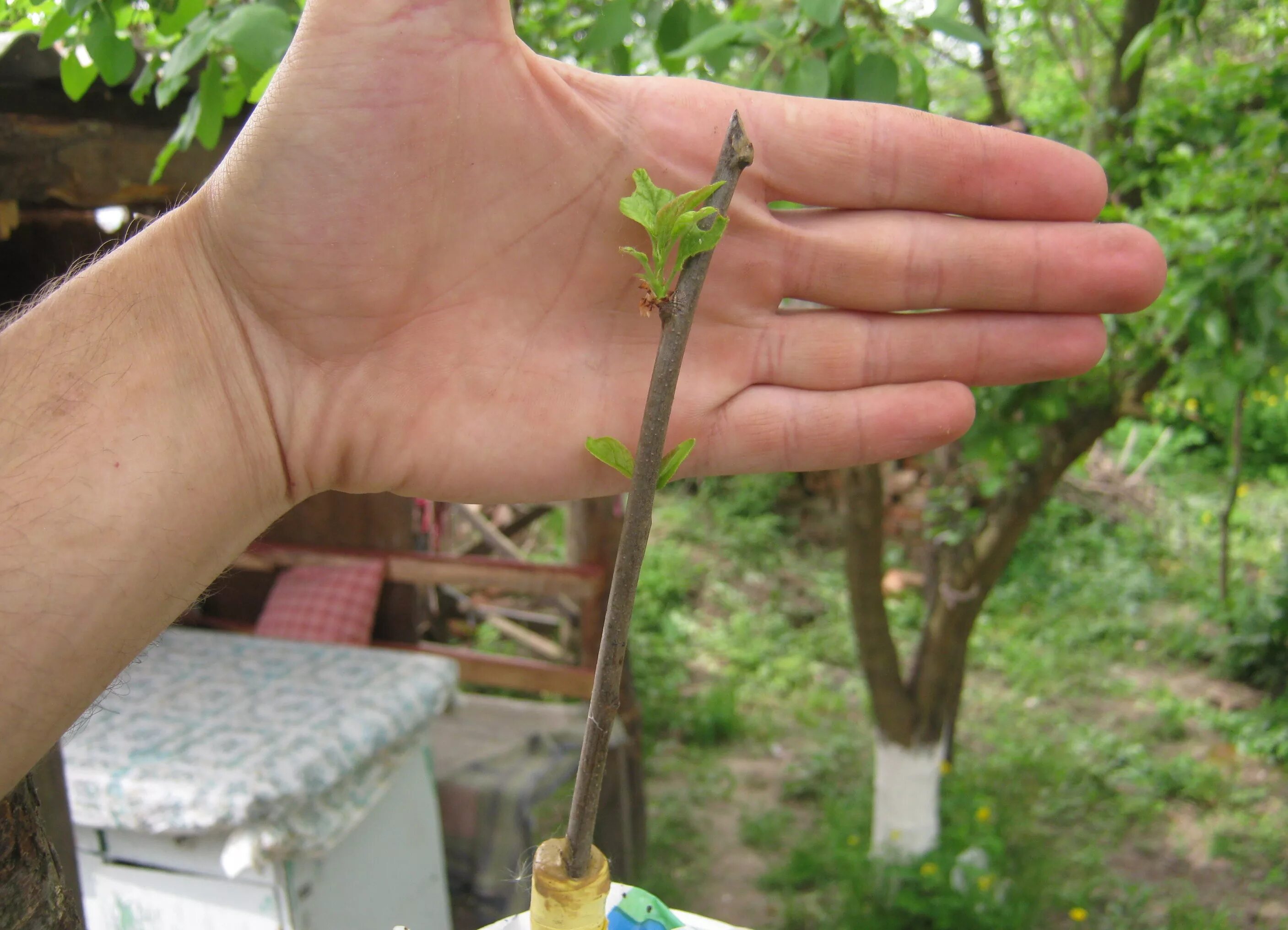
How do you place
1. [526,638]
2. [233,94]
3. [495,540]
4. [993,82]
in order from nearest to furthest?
[233,94] < [993,82] < [495,540] < [526,638]

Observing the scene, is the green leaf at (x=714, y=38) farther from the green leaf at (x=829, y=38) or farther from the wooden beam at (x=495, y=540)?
the wooden beam at (x=495, y=540)

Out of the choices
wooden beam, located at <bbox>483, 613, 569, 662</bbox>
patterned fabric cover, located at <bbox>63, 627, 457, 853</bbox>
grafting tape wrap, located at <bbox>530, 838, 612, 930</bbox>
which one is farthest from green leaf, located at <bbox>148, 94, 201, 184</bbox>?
wooden beam, located at <bbox>483, 613, 569, 662</bbox>

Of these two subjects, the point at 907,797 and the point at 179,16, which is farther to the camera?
the point at 907,797

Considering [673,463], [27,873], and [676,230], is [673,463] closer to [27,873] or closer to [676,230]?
[676,230]

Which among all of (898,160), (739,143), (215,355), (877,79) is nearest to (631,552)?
(739,143)

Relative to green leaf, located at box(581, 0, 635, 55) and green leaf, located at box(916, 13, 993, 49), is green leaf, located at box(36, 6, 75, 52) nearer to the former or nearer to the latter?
green leaf, located at box(581, 0, 635, 55)

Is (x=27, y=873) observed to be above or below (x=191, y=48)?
below

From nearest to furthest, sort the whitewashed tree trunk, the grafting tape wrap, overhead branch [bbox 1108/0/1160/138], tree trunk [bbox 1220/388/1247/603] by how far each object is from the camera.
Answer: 1. the grafting tape wrap
2. tree trunk [bbox 1220/388/1247/603]
3. overhead branch [bbox 1108/0/1160/138]
4. the whitewashed tree trunk
